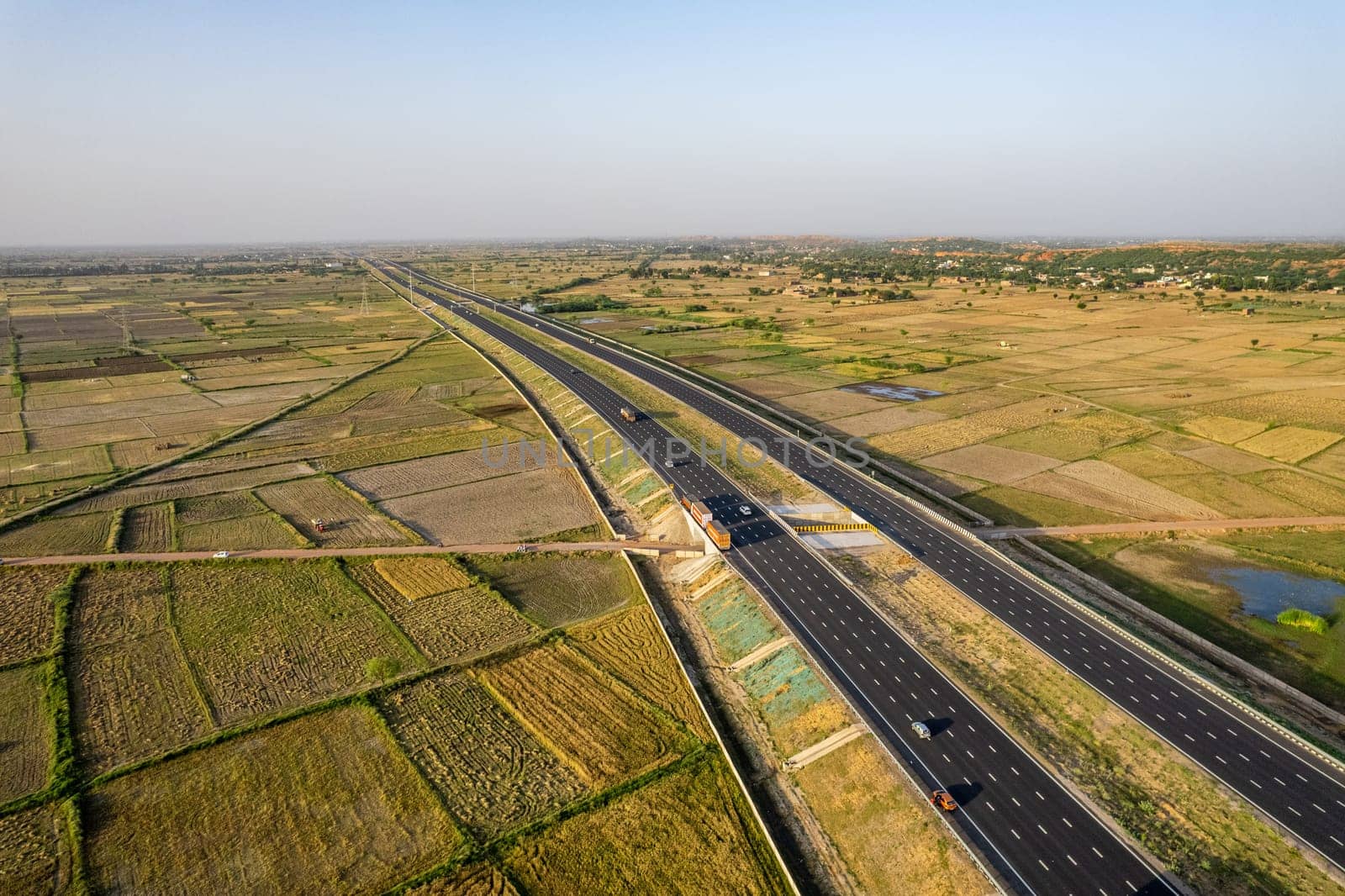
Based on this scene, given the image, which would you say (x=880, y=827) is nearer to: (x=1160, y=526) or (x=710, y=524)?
(x=710, y=524)

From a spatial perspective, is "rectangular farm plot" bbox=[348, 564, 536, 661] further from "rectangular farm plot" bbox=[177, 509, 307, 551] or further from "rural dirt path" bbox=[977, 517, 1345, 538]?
"rural dirt path" bbox=[977, 517, 1345, 538]

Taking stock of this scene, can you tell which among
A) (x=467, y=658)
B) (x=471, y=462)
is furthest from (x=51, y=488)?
(x=467, y=658)

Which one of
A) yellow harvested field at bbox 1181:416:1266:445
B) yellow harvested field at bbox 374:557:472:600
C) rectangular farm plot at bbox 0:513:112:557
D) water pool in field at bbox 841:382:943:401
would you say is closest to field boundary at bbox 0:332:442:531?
rectangular farm plot at bbox 0:513:112:557

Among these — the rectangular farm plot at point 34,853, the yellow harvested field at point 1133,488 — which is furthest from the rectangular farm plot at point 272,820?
the yellow harvested field at point 1133,488

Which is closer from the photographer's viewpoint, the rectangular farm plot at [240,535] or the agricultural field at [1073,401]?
the rectangular farm plot at [240,535]

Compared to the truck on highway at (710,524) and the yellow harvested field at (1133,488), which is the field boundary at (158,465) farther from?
the yellow harvested field at (1133,488)

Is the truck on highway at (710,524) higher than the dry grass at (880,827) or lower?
higher
